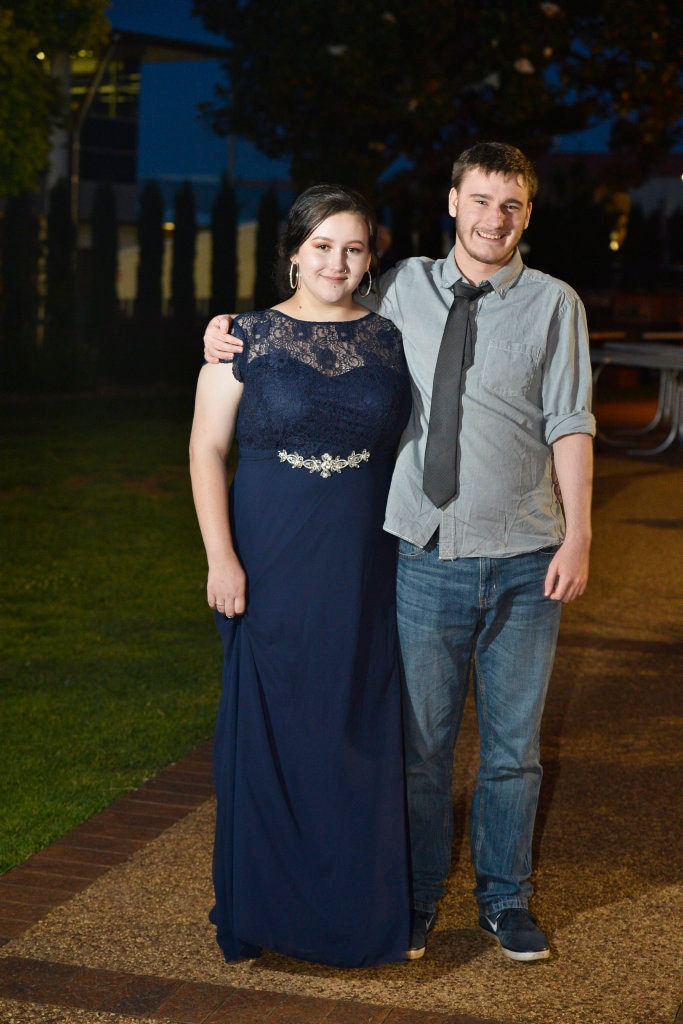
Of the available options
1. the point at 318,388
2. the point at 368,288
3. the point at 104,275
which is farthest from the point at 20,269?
the point at 318,388

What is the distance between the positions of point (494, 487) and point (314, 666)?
614 millimetres

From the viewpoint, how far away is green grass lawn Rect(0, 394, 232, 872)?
16.8 feet

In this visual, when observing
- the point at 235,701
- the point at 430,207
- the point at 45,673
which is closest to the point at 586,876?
the point at 235,701

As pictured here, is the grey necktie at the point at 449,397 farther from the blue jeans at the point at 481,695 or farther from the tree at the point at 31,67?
the tree at the point at 31,67

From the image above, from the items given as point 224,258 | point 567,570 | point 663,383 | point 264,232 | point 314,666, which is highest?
point 264,232

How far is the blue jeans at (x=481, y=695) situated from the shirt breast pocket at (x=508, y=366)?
1.36 feet

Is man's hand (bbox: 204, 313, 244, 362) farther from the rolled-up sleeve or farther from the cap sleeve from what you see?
the rolled-up sleeve

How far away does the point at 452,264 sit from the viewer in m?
3.40

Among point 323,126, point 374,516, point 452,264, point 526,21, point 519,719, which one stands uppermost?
point 526,21

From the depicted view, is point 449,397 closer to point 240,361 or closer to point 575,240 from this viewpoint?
point 240,361

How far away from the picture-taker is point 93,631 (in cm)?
732

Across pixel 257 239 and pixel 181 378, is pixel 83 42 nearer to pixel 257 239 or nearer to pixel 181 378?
pixel 181 378

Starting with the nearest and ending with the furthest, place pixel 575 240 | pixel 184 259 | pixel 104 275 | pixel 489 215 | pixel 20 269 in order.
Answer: pixel 489 215 → pixel 20 269 → pixel 104 275 → pixel 184 259 → pixel 575 240

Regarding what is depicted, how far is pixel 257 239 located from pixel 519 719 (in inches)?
820
